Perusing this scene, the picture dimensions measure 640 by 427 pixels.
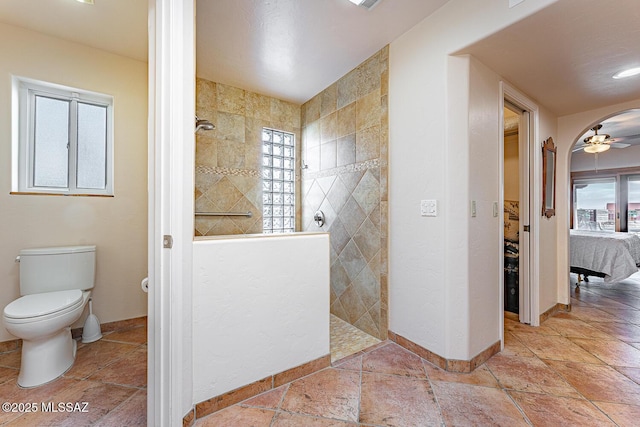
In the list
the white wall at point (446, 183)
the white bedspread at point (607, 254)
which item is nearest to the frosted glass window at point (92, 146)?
the white wall at point (446, 183)

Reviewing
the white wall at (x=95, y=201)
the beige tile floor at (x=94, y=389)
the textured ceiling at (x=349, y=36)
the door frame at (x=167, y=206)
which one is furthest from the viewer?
the white wall at (x=95, y=201)

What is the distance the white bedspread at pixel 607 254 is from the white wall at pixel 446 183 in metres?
2.77

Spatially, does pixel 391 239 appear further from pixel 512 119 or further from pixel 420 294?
pixel 512 119

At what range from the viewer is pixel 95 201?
2256mm

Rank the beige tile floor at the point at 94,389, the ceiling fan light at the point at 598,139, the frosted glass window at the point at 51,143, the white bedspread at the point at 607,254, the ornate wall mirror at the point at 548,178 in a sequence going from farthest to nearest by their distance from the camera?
the ceiling fan light at the point at 598,139, the white bedspread at the point at 607,254, the ornate wall mirror at the point at 548,178, the frosted glass window at the point at 51,143, the beige tile floor at the point at 94,389

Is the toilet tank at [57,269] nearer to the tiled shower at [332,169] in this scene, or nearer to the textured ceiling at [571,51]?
the tiled shower at [332,169]

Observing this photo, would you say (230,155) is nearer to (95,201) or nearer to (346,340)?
(95,201)

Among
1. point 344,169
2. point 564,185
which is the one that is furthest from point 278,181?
point 564,185

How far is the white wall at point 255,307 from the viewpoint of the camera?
1.38 metres

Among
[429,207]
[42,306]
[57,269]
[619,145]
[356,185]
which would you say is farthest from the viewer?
[619,145]

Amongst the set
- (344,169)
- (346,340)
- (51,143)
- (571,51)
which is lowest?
(346,340)

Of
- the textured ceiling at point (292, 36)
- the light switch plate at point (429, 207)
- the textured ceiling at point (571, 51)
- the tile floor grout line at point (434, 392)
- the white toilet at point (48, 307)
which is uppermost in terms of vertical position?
the textured ceiling at point (292, 36)

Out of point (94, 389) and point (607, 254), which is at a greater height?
point (607, 254)

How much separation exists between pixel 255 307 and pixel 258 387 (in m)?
0.47
